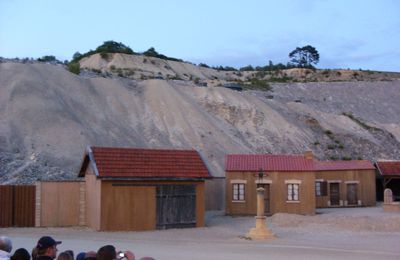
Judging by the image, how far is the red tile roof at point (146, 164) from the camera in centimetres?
2484

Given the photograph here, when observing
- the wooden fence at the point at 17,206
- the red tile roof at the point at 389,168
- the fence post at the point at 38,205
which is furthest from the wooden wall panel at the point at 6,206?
the red tile roof at the point at 389,168

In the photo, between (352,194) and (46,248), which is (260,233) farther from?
(352,194)

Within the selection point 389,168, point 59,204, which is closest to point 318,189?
point 389,168

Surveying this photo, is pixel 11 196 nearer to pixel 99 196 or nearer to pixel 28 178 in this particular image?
pixel 99 196

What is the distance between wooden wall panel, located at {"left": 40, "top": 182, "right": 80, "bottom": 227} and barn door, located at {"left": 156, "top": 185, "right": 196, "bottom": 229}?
3861 mm

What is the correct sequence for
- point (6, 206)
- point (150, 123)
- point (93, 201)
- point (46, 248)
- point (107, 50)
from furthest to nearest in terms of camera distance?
point (107, 50) < point (150, 123) < point (6, 206) < point (93, 201) < point (46, 248)

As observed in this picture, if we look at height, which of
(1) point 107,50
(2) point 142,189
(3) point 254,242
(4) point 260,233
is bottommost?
(3) point 254,242

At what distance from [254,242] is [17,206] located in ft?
35.5

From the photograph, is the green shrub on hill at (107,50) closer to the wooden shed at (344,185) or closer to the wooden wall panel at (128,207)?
the wooden shed at (344,185)

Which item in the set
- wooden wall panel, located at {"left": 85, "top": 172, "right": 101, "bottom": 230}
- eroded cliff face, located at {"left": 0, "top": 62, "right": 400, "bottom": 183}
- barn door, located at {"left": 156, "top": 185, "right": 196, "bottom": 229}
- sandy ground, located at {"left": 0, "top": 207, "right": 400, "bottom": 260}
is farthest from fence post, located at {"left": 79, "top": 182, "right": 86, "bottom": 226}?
eroded cliff face, located at {"left": 0, "top": 62, "right": 400, "bottom": 183}

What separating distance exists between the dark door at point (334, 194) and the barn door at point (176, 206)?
16.5m

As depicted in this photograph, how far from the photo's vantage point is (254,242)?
20.8 metres

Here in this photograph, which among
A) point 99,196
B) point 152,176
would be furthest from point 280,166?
point 99,196

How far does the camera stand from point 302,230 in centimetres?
2541
